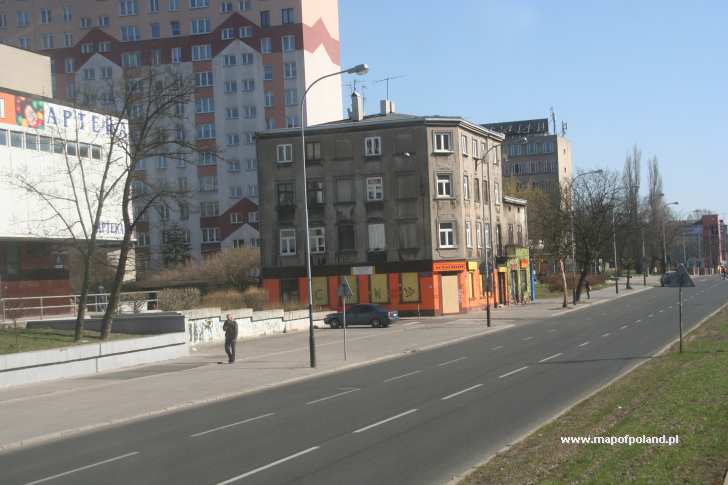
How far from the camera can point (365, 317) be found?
Result: 50125mm

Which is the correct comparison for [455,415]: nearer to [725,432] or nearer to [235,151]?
[725,432]

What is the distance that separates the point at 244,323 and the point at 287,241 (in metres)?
19.8

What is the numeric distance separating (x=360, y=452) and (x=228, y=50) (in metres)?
77.4

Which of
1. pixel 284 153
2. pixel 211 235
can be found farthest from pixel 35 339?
pixel 211 235

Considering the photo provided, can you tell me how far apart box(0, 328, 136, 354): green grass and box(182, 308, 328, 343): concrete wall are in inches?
177

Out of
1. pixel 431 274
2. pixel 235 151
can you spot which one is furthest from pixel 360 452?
pixel 235 151

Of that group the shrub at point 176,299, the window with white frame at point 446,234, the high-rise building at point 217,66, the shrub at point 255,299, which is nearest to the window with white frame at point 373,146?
the window with white frame at point 446,234

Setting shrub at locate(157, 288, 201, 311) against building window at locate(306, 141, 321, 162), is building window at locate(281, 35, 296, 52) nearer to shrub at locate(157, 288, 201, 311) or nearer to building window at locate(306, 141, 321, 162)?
building window at locate(306, 141, 321, 162)

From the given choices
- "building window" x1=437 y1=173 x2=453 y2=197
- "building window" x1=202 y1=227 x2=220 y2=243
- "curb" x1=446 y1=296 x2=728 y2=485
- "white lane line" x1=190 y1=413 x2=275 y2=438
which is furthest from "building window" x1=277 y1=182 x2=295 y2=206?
"white lane line" x1=190 y1=413 x2=275 y2=438

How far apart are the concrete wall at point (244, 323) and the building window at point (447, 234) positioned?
12396 millimetres

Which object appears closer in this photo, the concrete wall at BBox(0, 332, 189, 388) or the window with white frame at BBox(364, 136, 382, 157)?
the concrete wall at BBox(0, 332, 189, 388)

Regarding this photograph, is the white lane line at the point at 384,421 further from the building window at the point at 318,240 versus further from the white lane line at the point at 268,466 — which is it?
the building window at the point at 318,240

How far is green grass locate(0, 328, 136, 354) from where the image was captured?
86.6 ft

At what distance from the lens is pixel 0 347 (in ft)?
85.1
